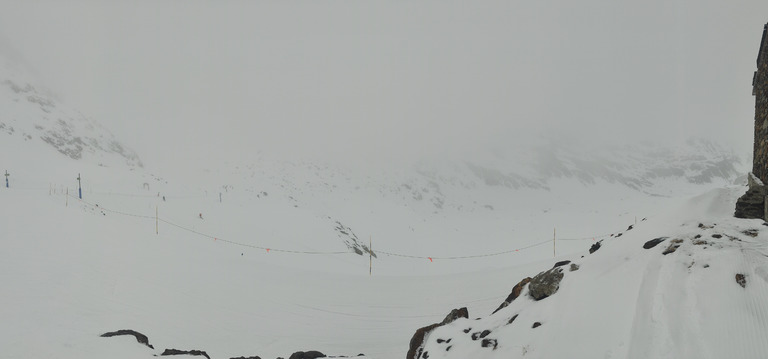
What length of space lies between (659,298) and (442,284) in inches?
486

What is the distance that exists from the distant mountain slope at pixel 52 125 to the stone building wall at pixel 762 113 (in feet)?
175


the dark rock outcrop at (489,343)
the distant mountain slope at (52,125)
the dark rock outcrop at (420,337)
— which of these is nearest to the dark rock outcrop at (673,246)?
the dark rock outcrop at (489,343)

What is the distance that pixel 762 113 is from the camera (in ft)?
23.3

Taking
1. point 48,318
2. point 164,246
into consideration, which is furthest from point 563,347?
point 164,246

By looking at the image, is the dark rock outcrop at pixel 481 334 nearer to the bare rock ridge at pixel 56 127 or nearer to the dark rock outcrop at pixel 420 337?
the dark rock outcrop at pixel 420 337

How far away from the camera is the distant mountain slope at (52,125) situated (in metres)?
38.9

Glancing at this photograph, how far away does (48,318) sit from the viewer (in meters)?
6.70

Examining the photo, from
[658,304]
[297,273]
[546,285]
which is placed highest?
[658,304]

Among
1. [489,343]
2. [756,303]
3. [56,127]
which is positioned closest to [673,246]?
[756,303]

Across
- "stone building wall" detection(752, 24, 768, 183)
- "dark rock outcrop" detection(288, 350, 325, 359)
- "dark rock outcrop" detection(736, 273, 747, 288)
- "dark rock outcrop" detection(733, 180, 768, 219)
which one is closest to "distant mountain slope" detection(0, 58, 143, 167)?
"dark rock outcrop" detection(288, 350, 325, 359)

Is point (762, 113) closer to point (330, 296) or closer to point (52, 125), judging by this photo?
point (330, 296)

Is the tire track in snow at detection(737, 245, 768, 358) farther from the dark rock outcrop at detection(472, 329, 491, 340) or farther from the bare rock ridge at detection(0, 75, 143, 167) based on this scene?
the bare rock ridge at detection(0, 75, 143, 167)

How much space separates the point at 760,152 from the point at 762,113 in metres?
0.85

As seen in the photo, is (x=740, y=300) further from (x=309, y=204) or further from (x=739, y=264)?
(x=309, y=204)
